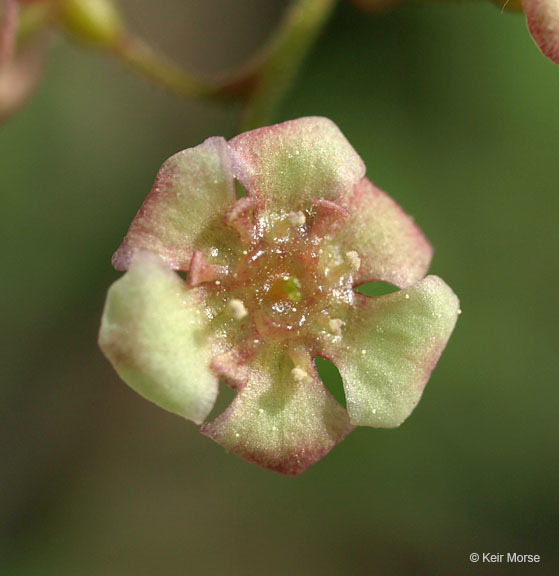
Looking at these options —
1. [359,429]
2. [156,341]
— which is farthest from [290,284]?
[359,429]

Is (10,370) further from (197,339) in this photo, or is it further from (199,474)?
(197,339)

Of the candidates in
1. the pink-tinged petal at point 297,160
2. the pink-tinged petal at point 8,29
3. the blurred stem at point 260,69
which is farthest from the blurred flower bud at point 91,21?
the pink-tinged petal at point 297,160

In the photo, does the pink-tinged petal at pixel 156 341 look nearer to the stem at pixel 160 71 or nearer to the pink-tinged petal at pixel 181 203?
the pink-tinged petal at pixel 181 203

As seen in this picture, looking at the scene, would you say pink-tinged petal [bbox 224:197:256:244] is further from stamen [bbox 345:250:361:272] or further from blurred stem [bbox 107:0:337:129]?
blurred stem [bbox 107:0:337:129]

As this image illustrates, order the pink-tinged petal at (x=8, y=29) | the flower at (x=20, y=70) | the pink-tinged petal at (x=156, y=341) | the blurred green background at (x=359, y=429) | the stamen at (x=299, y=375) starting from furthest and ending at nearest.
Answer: the blurred green background at (x=359, y=429) < the flower at (x=20, y=70) < the pink-tinged petal at (x=8, y=29) < the stamen at (x=299, y=375) < the pink-tinged petal at (x=156, y=341)

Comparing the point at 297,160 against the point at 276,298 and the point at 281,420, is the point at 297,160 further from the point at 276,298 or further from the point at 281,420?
the point at 281,420

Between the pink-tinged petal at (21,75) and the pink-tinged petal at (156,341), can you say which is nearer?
the pink-tinged petal at (156,341)

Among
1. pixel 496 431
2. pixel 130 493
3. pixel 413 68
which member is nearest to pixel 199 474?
pixel 130 493

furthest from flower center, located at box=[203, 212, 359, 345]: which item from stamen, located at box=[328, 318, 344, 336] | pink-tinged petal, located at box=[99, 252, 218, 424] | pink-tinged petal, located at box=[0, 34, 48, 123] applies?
pink-tinged petal, located at box=[0, 34, 48, 123]

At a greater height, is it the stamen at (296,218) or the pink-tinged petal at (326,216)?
the pink-tinged petal at (326,216)
